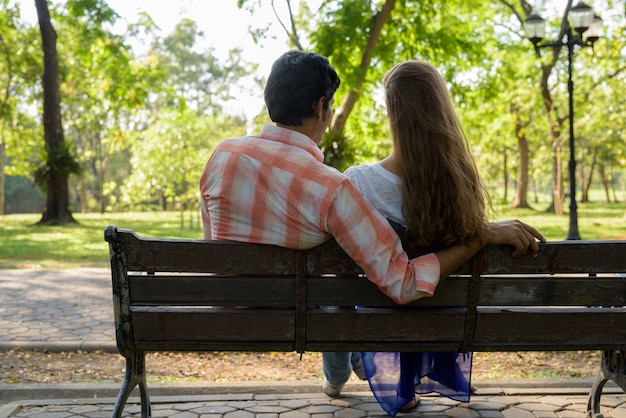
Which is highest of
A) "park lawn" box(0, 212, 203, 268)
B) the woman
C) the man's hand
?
the woman

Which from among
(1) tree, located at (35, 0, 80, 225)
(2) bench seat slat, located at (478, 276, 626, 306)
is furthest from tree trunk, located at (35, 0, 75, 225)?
(2) bench seat slat, located at (478, 276, 626, 306)

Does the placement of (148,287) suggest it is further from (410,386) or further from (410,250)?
(410,386)

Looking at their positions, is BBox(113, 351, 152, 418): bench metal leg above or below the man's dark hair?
below

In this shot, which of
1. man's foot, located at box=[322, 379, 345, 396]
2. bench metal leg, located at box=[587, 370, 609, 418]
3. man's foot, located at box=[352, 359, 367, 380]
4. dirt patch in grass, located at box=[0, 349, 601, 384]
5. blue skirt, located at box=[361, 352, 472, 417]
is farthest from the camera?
dirt patch in grass, located at box=[0, 349, 601, 384]

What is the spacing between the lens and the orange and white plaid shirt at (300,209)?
2.73m

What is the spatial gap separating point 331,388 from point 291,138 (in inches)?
64.0

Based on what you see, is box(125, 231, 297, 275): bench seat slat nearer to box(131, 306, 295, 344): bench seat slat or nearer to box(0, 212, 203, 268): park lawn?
box(131, 306, 295, 344): bench seat slat

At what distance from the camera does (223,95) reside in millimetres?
59438

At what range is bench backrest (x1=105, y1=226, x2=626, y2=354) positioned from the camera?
2797 millimetres

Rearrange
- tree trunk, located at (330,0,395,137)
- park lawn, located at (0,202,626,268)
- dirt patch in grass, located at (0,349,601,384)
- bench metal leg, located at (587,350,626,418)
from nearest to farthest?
bench metal leg, located at (587,350,626,418) < dirt patch in grass, located at (0,349,601,384) < park lawn, located at (0,202,626,268) < tree trunk, located at (330,0,395,137)

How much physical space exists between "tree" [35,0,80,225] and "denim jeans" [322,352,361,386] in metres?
17.8

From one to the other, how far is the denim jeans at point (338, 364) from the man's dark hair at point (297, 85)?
1391 millimetres

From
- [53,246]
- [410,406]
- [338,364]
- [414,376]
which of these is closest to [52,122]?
[53,246]

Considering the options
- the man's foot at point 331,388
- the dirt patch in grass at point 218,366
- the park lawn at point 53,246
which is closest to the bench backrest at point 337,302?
the man's foot at point 331,388
